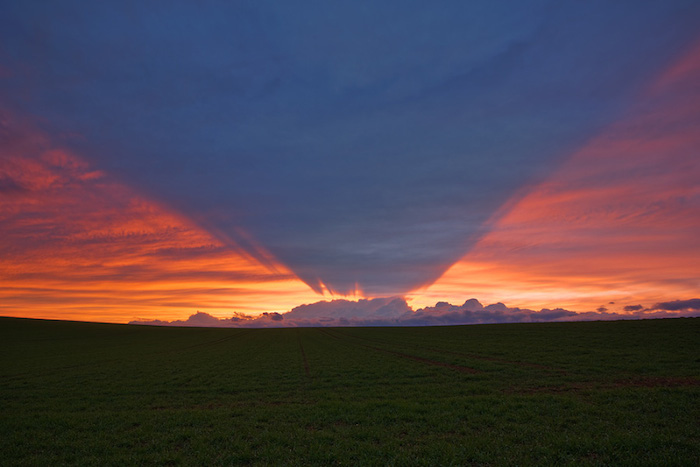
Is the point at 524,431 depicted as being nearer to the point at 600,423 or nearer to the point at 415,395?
the point at 600,423

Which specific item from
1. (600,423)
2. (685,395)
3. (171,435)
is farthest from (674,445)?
(171,435)

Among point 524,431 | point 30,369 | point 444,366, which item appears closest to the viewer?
point 524,431

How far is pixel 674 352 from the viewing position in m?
33.7

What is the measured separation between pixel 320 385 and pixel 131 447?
13.8 meters

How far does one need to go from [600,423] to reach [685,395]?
26.3 feet

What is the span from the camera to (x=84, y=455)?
41.9 feet

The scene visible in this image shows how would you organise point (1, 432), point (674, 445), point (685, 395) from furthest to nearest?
point (685, 395) → point (1, 432) → point (674, 445)

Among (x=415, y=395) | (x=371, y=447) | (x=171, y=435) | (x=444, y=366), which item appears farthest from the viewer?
(x=444, y=366)

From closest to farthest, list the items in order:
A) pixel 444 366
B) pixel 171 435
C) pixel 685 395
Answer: pixel 171 435 < pixel 685 395 < pixel 444 366

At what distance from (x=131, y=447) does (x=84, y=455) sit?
153 cm

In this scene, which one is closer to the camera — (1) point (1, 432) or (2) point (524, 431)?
(2) point (524, 431)

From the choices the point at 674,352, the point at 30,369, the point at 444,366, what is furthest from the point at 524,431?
the point at 30,369

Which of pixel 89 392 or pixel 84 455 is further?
pixel 89 392

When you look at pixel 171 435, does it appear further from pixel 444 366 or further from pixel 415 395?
pixel 444 366
